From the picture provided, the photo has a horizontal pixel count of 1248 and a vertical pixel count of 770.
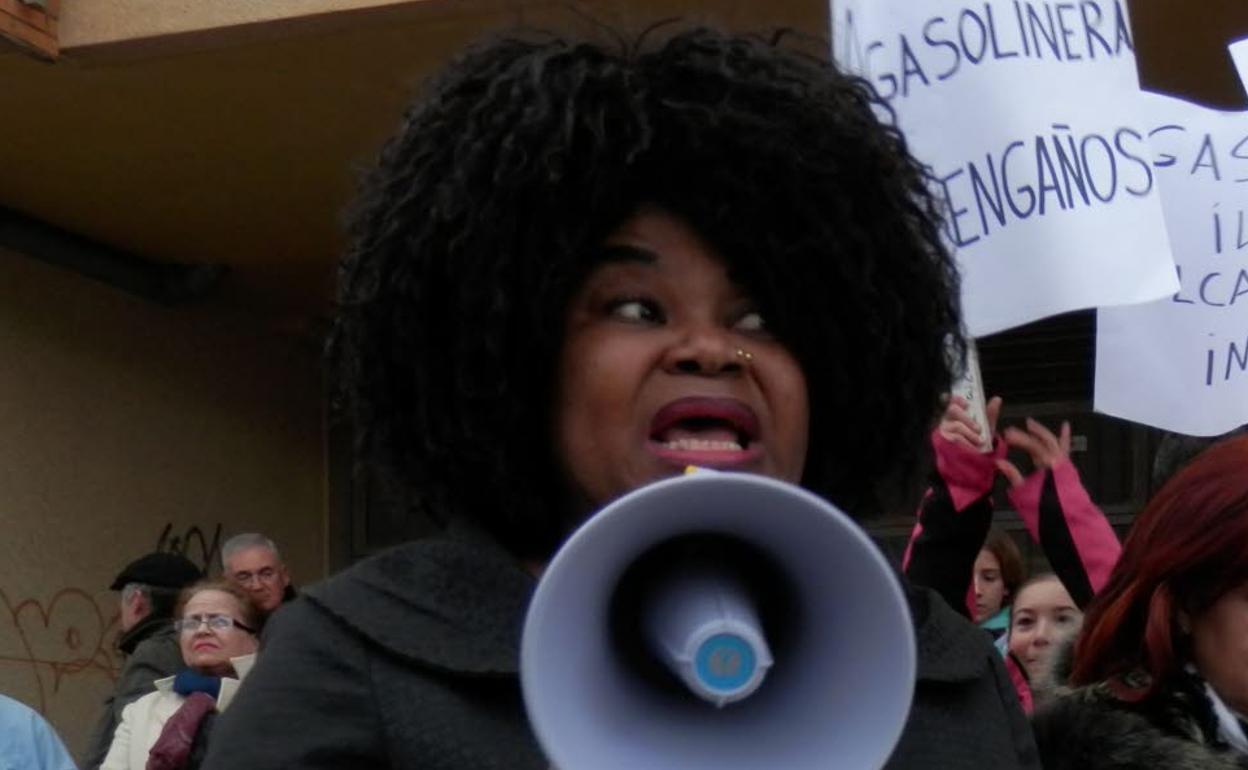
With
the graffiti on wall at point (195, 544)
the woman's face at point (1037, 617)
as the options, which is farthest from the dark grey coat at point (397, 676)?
the graffiti on wall at point (195, 544)

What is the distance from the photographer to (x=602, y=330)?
148 cm

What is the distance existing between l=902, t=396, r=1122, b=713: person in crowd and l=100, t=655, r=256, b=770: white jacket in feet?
8.29

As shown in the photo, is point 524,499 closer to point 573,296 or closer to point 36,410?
point 573,296

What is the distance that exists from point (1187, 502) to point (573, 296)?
1087 millimetres

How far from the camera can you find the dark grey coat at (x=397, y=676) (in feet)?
4.37

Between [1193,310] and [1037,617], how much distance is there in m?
0.92

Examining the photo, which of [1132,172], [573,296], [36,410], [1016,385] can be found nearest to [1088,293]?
[1132,172]

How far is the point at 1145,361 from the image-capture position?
3.64 metres

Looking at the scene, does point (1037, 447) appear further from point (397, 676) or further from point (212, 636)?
point (212, 636)

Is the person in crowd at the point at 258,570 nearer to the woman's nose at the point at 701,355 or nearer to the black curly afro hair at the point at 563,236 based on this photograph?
the black curly afro hair at the point at 563,236

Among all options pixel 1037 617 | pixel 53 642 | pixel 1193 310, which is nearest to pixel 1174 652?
pixel 1193 310

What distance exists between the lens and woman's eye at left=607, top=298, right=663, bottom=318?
1466 millimetres

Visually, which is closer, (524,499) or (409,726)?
(409,726)

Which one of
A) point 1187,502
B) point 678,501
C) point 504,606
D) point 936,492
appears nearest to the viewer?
point 678,501
